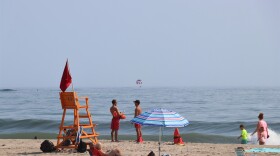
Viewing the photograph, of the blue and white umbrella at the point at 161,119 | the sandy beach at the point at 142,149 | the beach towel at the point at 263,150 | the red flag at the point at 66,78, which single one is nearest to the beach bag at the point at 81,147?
the sandy beach at the point at 142,149

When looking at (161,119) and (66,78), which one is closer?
(161,119)

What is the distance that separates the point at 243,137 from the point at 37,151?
7.55m

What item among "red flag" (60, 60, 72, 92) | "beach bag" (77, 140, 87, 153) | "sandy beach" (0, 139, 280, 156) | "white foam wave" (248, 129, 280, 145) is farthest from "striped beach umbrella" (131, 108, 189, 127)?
"white foam wave" (248, 129, 280, 145)

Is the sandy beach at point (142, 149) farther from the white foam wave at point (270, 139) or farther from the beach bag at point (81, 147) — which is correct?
the white foam wave at point (270, 139)

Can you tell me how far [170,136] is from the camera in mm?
23547

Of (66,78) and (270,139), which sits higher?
(66,78)

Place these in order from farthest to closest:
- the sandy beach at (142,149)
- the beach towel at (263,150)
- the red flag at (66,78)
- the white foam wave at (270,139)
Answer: the white foam wave at (270,139) → the beach towel at (263,150) → the sandy beach at (142,149) → the red flag at (66,78)

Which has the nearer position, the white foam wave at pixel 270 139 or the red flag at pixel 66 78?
the red flag at pixel 66 78

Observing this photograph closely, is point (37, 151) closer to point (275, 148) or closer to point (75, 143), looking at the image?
point (75, 143)

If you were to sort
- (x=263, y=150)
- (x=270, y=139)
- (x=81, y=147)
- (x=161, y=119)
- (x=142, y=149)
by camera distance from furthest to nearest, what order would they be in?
(x=270, y=139) < (x=142, y=149) < (x=263, y=150) < (x=81, y=147) < (x=161, y=119)

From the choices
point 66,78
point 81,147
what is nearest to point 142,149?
point 81,147

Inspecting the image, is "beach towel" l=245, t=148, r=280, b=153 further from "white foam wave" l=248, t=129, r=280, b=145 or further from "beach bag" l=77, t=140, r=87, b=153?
"white foam wave" l=248, t=129, r=280, b=145

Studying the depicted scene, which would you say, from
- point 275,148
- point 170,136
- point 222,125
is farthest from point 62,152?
point 222,125

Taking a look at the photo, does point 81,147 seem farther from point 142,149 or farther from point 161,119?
point 161,119
